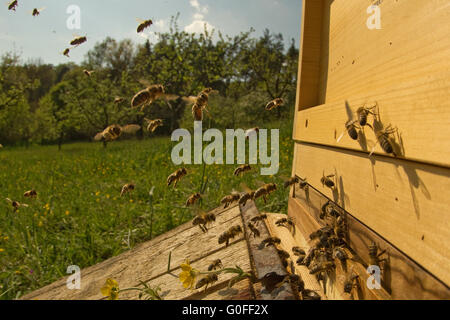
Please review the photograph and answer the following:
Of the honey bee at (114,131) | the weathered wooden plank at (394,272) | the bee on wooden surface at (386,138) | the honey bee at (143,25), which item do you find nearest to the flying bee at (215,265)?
the weathered wooden plank at (394,272)

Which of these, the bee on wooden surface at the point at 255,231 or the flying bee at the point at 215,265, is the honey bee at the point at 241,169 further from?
the flying bee at the point at 215,265

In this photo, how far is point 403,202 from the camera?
1.19m

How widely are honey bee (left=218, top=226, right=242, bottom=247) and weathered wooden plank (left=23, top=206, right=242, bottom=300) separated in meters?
0.10

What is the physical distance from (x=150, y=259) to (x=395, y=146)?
211cm

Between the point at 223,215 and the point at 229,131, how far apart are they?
7151 millimetres

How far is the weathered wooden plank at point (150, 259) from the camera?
229 cm

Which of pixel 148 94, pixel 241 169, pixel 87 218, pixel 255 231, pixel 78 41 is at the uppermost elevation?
pixel 78 41

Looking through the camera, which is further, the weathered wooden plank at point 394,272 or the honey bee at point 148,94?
the honey bee at point 148,94

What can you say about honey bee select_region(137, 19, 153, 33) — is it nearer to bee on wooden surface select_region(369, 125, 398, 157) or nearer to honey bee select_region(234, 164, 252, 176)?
honey bee select_region(234, 164, 252, 176)

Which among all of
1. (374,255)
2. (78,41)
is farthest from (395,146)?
(78,41)

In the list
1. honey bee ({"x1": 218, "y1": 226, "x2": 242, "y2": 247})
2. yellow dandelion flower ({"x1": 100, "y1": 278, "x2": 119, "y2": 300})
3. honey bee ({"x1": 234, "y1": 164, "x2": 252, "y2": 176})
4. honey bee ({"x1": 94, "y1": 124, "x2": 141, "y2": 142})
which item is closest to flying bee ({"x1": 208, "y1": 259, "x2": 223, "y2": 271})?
honey bee ({"x1": 218, "y1": 226, "x2": 242, "y2": 247})

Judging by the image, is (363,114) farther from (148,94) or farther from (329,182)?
(148,94)

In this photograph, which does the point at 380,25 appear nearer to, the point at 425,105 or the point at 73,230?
the point at 425,105

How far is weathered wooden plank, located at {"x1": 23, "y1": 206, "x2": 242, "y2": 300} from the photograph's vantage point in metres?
2.29
